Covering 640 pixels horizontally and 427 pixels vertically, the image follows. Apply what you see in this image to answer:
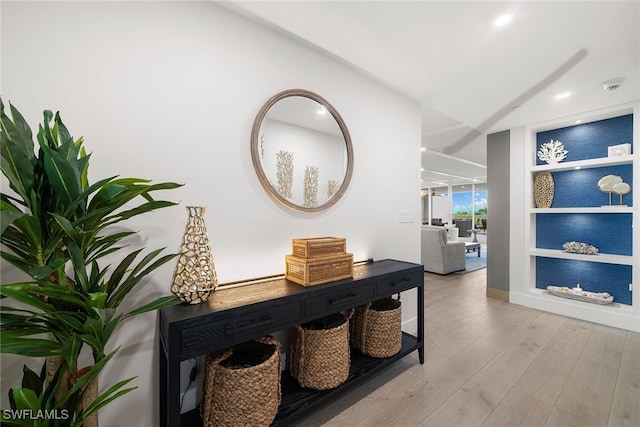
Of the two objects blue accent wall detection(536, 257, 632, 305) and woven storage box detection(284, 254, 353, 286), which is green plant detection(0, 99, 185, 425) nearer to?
woven storage box detection(284, 254, 353, 286)

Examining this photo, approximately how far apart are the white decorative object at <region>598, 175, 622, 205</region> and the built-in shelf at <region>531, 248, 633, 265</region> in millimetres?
732

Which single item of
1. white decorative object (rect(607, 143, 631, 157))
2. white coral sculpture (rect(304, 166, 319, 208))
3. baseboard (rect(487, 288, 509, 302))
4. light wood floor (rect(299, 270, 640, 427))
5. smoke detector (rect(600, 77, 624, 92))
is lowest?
light wood floor (rect(299, 270, 640, 427))

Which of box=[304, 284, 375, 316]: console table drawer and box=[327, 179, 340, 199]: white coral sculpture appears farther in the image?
box=[327, 179, 340, 199]: white coral sculpture

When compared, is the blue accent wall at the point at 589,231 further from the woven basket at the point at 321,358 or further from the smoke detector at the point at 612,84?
the woven basket at the point at 321,358

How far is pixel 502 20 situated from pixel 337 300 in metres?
2.02

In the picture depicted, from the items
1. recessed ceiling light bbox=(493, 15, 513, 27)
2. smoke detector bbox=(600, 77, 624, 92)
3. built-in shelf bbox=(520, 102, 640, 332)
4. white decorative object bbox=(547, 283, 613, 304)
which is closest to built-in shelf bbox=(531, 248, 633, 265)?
built-in shelf bbox=(520, 102, 640, 332)

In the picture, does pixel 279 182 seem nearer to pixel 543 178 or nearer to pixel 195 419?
pixel 195 419

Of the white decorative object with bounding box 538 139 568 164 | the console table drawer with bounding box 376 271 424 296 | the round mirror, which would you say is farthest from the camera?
the white decorative object with bounding box 538 139 568 164

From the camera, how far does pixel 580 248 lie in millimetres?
3113

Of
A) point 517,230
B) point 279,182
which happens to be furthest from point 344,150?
point 517,230

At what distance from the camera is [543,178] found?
3436 mm

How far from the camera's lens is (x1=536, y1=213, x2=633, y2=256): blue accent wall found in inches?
115

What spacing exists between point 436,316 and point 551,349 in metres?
1.02

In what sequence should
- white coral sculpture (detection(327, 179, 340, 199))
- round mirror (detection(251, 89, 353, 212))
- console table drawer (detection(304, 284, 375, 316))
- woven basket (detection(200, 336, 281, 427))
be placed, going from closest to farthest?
woven basket (detection(200, 336, 281, 427)), console table drawer (detection(304, 284, 375, 316)), round mirror (detection(251, 89, 353, 212)), white coral sculpture (detection(327, 179, 340, 199))
